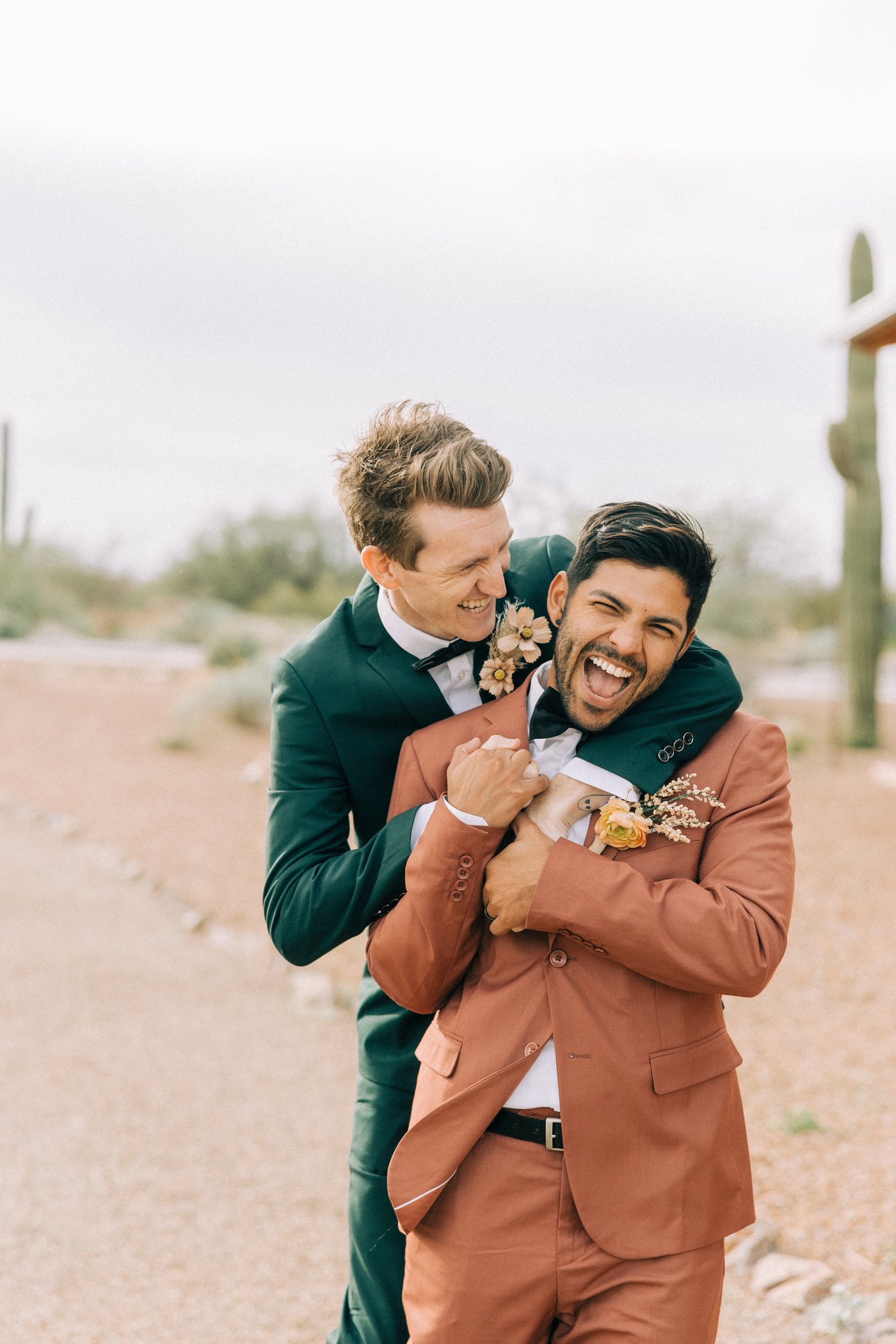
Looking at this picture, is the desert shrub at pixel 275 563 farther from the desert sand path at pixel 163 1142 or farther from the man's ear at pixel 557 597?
the man's ear at pixel 557 597

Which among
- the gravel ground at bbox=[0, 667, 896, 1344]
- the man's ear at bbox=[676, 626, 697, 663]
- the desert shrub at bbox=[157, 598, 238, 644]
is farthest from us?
the desert shrub at bbox=[157, 598, 238, 644]

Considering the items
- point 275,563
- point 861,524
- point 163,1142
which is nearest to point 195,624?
point 275,563

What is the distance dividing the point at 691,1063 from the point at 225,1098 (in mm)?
3970

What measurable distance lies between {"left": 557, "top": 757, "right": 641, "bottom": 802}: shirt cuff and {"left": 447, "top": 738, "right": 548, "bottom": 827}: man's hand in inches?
2.5

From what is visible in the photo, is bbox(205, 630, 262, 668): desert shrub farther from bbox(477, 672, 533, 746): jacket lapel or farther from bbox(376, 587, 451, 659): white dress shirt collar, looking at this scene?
bbox(477, 672, 533, 746): jacket lapel

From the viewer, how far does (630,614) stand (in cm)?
205

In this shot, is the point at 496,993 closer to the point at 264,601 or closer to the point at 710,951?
the point at 710,951

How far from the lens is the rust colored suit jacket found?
1935 millimetres

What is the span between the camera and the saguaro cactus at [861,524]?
13008mm

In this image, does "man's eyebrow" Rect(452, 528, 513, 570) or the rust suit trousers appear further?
"man's eyebrow" Rect(452, 528, 513, 570)

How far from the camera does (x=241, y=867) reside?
9602mm

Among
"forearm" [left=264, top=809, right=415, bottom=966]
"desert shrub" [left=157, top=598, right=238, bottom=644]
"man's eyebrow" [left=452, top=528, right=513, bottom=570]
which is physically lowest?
"forearm" [left=264, top=809, right=415, bottom=966]

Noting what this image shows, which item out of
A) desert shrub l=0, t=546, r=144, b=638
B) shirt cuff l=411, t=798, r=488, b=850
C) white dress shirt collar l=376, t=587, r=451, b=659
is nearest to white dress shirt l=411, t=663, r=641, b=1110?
shirt cuff l=411, t=798, r=488, b=850

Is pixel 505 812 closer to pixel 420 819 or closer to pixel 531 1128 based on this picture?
pixel 420 819
